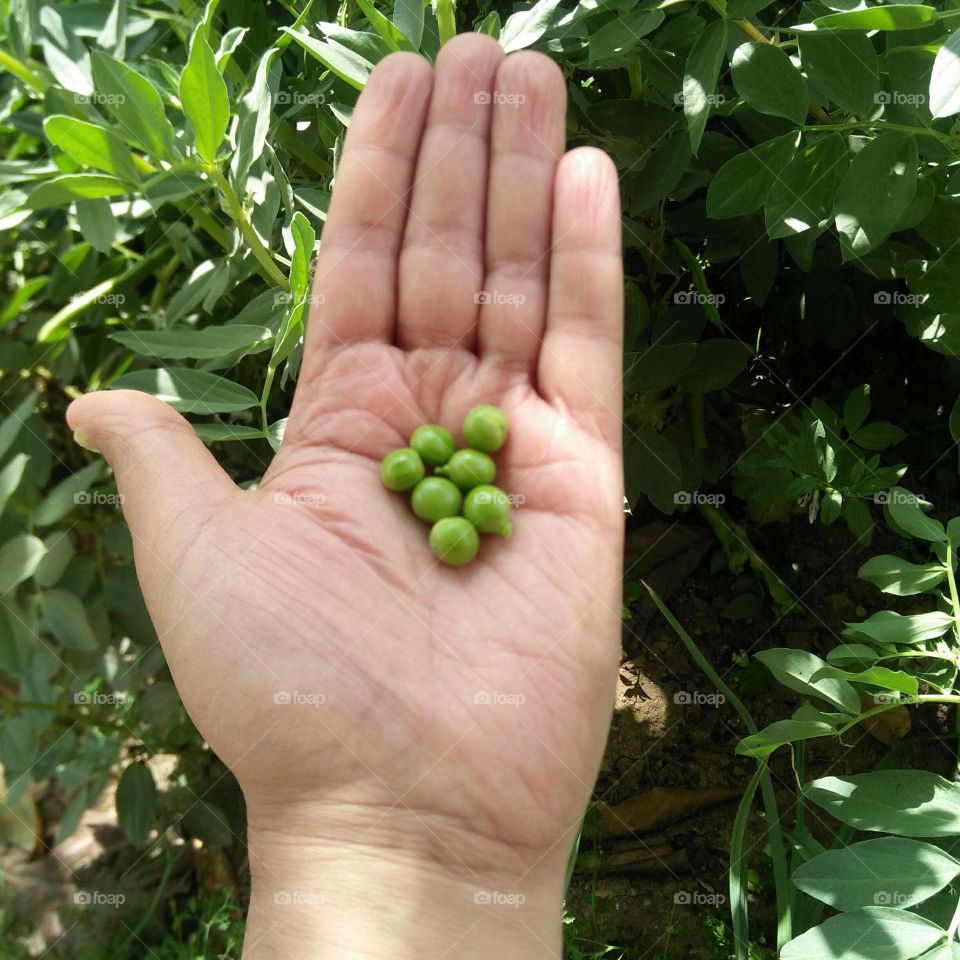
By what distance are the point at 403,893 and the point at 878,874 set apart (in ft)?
2.88

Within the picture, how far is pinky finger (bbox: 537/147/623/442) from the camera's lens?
205 cm

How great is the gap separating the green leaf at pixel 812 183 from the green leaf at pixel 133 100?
133 cm

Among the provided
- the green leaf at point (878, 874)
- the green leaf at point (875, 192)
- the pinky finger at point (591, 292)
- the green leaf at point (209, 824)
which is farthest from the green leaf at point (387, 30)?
the green leaf at point (209, 824)

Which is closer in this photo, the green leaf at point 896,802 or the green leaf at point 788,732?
the green leaf at point 896,802

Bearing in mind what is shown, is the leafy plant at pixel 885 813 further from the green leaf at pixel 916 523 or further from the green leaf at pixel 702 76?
the green leaf at pixel 702 76

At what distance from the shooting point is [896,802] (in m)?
1.82

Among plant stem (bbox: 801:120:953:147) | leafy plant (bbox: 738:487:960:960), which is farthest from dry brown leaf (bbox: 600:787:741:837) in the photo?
plant stem (bbox: 801:120:953:147)

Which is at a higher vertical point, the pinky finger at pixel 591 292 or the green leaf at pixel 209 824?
the pinky finger at pixel 591 292

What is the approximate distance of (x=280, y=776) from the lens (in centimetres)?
187

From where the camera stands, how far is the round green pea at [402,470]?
205 centimetres

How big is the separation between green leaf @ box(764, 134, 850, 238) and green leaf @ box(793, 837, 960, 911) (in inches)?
49.3

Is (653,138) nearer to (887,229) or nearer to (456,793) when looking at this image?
(887,229)

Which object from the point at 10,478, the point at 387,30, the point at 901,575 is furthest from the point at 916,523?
the point at 10,478

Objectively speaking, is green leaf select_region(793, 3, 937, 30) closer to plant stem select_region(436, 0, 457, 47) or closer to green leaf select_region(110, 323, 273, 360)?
plant stem select_region(436, 0, 457, 47)
